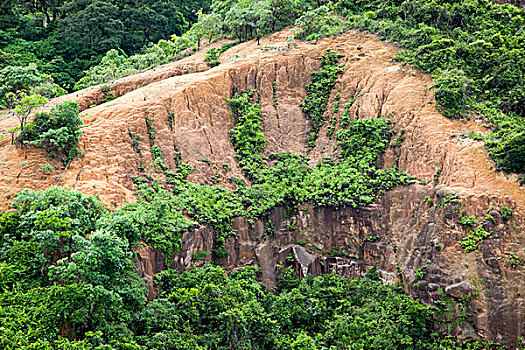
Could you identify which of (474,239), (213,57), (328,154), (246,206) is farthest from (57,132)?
(474,239)

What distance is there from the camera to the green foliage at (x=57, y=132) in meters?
18.1

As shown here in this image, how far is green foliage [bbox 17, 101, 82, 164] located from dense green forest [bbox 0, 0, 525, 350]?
52 mm

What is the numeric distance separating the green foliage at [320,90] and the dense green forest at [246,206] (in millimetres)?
80

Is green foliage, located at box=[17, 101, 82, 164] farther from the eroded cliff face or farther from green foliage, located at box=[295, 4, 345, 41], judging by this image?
green foliage, located at box=[295, 4, 345, 41]

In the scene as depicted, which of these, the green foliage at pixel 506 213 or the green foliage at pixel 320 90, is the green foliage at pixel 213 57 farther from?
the green foliage at pixel 506 213

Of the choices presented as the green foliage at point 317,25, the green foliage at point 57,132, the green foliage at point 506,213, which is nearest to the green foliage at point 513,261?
the green foliage at point 506,213

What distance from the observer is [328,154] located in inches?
901

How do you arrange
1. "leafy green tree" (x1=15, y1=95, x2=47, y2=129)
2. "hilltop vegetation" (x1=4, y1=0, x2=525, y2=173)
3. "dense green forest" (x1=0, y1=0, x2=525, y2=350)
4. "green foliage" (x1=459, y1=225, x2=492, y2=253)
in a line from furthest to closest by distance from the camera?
1. "hilltop vegetation" (x1=4, y1=0, x2=525, y2=173)
2. "leafy green tree" (x1=15, y1=95, x2=47, y2=129)
3. "green foliage" (x1=459, y1=225, x2=492, y2=253)
4. "dense green forest" (x1=0, y1=0, x2=525, y2=350)

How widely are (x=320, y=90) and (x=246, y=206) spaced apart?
8004mm

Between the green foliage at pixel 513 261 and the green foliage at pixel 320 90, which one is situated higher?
the green foliage at pixel 320 90

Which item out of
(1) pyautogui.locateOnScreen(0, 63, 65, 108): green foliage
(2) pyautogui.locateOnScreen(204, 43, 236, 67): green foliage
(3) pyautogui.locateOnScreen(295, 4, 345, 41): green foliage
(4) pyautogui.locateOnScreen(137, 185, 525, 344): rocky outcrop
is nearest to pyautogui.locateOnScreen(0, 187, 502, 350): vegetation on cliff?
(4) pyautogui.locateOnScreen(137, 185, 525, 344): rocky outcrop

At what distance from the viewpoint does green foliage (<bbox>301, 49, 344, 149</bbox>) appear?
79.3 ft

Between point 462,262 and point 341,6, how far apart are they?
1818 centimetres

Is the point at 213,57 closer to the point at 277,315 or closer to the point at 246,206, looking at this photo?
the point at 246,206
